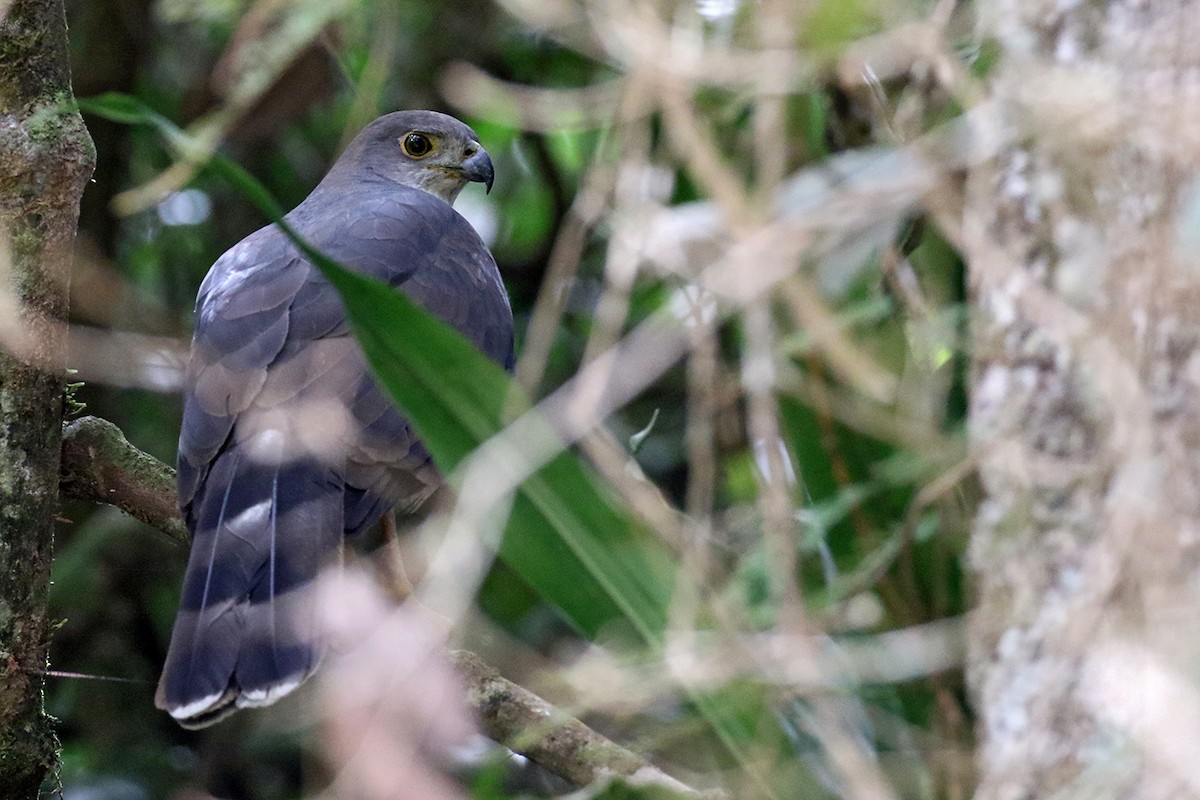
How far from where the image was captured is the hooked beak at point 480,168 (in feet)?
16.6

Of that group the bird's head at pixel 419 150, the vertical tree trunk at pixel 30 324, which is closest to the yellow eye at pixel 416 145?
the bird's head at pixel 419 150

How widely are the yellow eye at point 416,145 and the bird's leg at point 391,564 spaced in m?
1.63

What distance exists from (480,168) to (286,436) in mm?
1851

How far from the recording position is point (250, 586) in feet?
10.4

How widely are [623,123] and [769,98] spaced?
0.20 metres

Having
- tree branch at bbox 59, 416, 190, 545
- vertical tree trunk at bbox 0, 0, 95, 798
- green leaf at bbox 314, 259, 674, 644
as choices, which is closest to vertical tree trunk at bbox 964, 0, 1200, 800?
green leaf at bbox 314, 259, 674, 644

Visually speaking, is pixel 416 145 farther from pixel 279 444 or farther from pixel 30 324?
A: pixel 30 324

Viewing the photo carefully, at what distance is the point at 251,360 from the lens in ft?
12.0

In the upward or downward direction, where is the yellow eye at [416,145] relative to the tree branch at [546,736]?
upward

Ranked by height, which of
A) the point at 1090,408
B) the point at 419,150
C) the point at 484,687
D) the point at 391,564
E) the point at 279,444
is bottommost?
the point at 391,564

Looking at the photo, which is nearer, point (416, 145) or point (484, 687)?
point (484, 687)

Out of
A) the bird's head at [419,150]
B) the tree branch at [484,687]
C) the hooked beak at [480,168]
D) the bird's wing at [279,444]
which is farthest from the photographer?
the bird's head at [419,150]

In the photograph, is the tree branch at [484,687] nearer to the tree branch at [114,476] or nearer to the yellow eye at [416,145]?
the tree branch at [114,476]

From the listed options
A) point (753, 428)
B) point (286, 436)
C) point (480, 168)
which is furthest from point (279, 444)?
point (480, 168)
